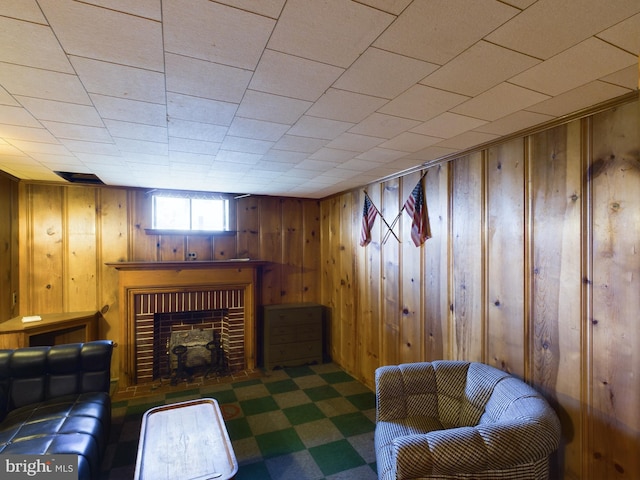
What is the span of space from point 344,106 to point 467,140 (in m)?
1.10

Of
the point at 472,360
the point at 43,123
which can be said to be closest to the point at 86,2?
the point at 43,123

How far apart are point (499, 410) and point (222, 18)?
2381mm

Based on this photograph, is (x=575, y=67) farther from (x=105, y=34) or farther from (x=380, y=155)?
(x=105, y=34)

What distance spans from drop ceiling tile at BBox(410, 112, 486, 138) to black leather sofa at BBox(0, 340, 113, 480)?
285 cm

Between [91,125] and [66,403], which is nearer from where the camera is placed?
[91,125]

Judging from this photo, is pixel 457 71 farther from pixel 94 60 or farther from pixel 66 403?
pixel 66 403

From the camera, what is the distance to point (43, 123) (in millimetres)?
2068

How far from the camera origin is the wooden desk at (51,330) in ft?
10.6

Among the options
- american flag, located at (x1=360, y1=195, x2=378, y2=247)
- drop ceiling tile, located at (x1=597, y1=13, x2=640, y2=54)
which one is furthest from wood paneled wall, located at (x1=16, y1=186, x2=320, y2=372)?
drop ceiling tile, located at (x1=597, y1=13, x2=640, y2=54)

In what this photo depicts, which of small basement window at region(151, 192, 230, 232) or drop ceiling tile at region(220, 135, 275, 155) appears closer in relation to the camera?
drop ceiling tile at region(220, 135, 275, 155)

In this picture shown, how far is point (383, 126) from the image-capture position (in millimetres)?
2104

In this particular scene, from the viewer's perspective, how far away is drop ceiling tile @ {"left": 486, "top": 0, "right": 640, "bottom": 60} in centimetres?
102

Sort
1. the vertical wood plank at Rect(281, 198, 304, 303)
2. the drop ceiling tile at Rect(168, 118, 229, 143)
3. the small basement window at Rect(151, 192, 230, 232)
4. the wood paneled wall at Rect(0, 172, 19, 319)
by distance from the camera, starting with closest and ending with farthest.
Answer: the drop ceiling tile at Rect(168, 118, 229, 143) < the wood paneled wall at Rect(0, 172, 19, 319) < the small basement window at Rect(151, 192, 230, 232) < the vertical wood plank at Rect(281, 198, 304, 303)

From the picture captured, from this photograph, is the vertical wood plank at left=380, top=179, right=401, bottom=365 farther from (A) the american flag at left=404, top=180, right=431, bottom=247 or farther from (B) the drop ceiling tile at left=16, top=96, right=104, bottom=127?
(B) the drop ceiling tile at left=16, top=96, right=104, bottom=127
